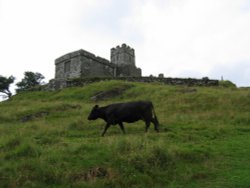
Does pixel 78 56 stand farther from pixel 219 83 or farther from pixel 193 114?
pixel 193 114

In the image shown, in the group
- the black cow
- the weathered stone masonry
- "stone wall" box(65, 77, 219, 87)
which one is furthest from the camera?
the weathered stone masonry

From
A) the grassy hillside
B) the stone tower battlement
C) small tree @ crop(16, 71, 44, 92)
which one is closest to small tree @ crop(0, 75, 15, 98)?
small tree @ crop(16, 71, 44, 92)

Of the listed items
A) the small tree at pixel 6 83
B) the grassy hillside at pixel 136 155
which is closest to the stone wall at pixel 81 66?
the small tree at pixel 6 83

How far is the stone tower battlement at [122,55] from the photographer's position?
6200 centimetres

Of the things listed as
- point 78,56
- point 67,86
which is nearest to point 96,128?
point 67,86

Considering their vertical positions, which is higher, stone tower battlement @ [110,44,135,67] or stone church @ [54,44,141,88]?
stone tower battlement @ [110,44,135,67]

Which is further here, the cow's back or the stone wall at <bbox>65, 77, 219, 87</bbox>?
the stone wall at <bbox>65, 77, 219, 87</bbox>

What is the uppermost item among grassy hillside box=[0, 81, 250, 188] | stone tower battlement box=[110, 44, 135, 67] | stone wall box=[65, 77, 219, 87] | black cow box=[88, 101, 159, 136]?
stone tower battlement box=[110, 44, 135, 67]

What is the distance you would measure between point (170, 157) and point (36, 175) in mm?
4165

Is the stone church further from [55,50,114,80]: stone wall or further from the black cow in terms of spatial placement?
the black cow

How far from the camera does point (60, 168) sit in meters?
12.1

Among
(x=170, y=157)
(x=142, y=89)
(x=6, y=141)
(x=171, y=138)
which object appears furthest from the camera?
(x=142, y=89)

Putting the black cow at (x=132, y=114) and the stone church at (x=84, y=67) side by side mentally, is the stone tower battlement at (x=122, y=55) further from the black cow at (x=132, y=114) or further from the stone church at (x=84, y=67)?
the black cow at (x=132, y=114)

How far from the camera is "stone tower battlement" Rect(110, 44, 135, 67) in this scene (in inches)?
2441
